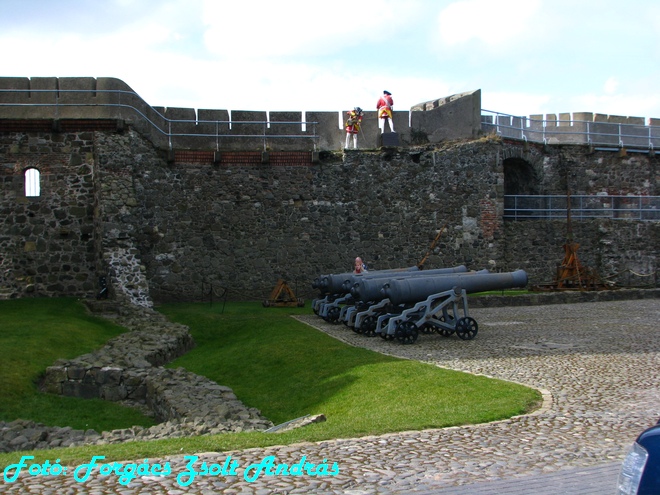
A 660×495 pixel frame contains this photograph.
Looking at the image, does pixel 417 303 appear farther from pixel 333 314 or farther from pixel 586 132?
pixel 586 132

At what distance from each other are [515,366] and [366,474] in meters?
5.39

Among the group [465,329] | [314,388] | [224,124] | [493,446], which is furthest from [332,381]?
[224,124]

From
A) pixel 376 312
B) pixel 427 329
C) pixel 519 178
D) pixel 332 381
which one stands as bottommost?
pixel 332 381

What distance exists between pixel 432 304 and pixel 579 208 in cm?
1296

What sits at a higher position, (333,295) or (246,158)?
(246,158)

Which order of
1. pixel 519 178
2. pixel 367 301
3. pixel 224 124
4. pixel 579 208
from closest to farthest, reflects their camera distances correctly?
1. pixel 367 301
2. pixel 224 124
3. pixel 579 208
4. pixel 519 178

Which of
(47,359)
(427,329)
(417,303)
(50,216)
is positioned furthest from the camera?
(50,216)

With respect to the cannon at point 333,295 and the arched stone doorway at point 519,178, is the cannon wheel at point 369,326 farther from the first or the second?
the arched stone doorway at point 519,178

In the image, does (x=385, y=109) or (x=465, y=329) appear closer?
(x=465, y=329)

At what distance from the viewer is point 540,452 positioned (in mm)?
6020

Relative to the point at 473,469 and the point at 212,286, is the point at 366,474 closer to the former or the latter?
the point at 473,469

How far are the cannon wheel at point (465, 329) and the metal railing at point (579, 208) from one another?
36.4 ft

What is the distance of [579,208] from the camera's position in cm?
2477

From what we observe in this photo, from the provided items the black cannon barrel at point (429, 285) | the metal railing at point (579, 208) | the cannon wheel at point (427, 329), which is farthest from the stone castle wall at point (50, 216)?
the metal railing at point (579, 208)
